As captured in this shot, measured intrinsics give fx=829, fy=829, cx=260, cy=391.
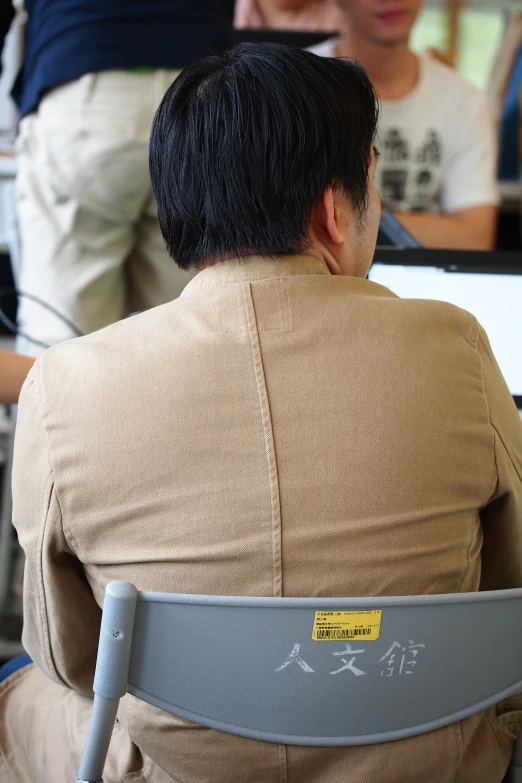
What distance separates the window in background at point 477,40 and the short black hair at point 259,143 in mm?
2480

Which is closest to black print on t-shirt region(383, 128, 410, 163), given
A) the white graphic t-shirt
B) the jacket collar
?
the white graphic t-shirt

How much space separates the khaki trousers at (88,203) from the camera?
1.85 metres

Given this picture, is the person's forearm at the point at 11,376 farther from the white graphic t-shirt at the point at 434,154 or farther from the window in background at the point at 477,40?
the window in background at the point at 477,40

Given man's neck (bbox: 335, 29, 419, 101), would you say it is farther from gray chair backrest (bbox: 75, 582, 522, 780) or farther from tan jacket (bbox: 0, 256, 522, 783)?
gray chair backrest (bbox: 75, 582, 522, 780)

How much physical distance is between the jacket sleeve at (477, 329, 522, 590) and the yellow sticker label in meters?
0.18

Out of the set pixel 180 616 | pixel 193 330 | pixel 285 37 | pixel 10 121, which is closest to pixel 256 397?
pixel 193 330

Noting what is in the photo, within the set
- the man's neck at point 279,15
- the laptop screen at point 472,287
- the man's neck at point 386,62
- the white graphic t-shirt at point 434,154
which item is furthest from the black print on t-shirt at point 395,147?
the laptop screen at point 472,287

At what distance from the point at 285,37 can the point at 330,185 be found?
196cm

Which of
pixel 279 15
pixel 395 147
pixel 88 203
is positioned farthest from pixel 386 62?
pixel 88 203

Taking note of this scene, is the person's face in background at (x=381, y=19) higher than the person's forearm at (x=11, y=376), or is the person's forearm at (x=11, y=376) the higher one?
the person's face in background at (x=381, y=19)

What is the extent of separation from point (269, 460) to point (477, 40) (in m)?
2.88

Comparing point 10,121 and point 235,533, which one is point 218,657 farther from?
point 10,121

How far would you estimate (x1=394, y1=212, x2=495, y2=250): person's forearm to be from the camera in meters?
2.45

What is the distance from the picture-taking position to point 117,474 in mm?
697
